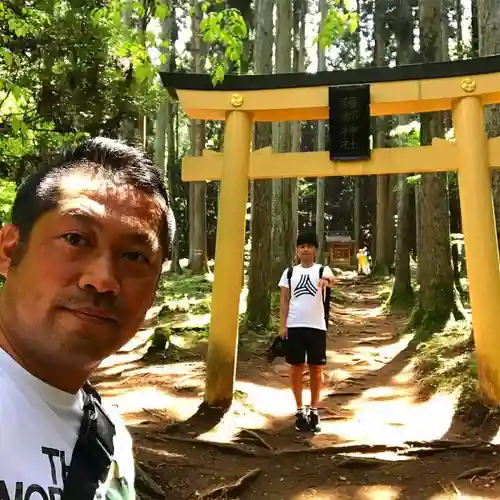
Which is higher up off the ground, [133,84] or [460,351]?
[133,84]

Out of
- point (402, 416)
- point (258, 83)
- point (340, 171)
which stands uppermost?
point (258, 83)

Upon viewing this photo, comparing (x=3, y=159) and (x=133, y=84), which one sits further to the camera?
(x=133, y=84)

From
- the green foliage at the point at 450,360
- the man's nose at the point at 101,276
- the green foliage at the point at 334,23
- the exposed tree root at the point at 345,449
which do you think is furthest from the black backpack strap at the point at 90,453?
the green foliage at the point at 450,360

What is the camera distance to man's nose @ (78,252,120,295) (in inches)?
35.9

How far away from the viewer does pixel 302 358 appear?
5.21 metres

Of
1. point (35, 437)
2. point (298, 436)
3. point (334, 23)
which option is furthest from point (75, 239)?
point (298, 436)

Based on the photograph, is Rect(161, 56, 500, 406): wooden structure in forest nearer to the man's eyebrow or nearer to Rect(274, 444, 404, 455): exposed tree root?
Rect(274, 444, 404, 455): exposed tree root

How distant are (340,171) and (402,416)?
2.67 metres

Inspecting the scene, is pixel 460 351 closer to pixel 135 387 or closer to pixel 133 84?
pixel 135 387

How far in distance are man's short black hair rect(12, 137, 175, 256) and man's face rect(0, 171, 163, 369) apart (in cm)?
2

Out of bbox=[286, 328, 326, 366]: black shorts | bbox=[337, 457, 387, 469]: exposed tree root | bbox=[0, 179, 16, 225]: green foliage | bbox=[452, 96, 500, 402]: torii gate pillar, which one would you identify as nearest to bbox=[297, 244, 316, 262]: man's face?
bbox=[286, 328, 326, 366]: black shorts

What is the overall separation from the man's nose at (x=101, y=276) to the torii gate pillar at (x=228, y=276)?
15.9 feet

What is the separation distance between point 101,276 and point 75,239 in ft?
0.27

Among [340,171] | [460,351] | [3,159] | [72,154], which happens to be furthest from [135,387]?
[72,154]
